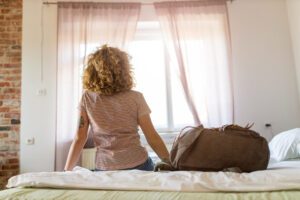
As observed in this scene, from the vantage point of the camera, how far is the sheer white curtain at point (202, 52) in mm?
2779

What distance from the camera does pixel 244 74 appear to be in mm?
2912

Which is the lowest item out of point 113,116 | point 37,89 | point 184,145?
point 184,145

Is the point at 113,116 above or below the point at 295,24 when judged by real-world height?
below

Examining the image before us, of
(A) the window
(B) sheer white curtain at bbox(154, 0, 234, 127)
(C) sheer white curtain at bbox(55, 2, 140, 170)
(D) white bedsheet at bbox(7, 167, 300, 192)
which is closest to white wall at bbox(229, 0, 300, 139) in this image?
(B) sheer white curtain at bbox(154, 0, 234, 127)

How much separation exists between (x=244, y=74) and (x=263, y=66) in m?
0.24

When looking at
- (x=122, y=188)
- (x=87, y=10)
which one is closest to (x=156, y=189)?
(x=122, y=188)

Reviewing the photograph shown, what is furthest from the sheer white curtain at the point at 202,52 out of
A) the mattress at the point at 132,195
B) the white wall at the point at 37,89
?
the mattress at the point at 132,195

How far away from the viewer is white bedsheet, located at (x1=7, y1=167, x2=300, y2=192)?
2.55ft

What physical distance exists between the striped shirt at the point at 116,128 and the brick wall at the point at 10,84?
1928 millimetres

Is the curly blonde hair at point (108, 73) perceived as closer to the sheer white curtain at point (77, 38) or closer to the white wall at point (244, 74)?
the sheer white curtain at point (77, 38)

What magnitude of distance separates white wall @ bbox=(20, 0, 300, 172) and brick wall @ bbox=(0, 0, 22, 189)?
9 cm

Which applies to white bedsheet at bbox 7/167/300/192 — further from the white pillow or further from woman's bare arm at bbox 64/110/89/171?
the white pillow

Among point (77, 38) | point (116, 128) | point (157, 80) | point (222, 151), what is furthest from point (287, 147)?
point (77, 38)

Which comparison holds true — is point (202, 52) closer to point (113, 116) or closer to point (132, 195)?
point (113, 116)
